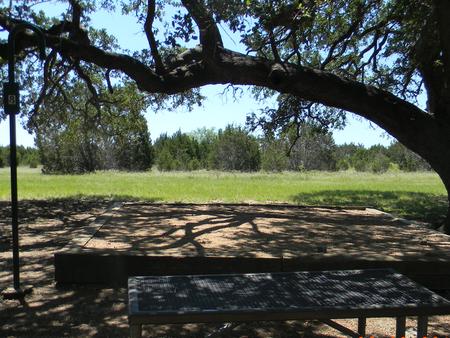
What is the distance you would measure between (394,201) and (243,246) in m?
10.0

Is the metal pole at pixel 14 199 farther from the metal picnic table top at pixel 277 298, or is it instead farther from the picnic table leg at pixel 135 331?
the picnic table leg at pixel 135 331

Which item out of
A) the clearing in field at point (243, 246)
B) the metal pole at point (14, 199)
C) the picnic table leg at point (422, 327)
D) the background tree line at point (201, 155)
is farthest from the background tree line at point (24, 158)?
the picnic table leg at point (422, 327)

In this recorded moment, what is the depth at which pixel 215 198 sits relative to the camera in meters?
14.4

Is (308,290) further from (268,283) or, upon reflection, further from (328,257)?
(328,257)

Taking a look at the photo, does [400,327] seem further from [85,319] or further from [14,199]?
[14,199]

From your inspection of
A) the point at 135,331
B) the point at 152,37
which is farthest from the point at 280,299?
the point at 152,37

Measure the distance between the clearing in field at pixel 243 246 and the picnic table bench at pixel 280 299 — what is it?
60.1 inches

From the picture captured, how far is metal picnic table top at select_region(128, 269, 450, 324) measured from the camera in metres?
Answer: 2.84

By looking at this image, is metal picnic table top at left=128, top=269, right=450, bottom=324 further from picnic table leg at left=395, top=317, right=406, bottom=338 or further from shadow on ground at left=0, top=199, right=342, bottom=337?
shadow on ground at left=0, top=199, right=342, bottom=337

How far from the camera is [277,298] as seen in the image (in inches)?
124

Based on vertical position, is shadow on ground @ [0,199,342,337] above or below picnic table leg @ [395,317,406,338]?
below

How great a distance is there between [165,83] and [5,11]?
528cm

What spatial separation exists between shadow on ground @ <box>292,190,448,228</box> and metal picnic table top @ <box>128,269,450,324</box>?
26.0 ft

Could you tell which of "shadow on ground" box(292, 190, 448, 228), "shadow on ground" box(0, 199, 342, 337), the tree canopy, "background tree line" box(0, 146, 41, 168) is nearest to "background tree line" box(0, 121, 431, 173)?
"background tree line" box(0, 146, 41, 168)
